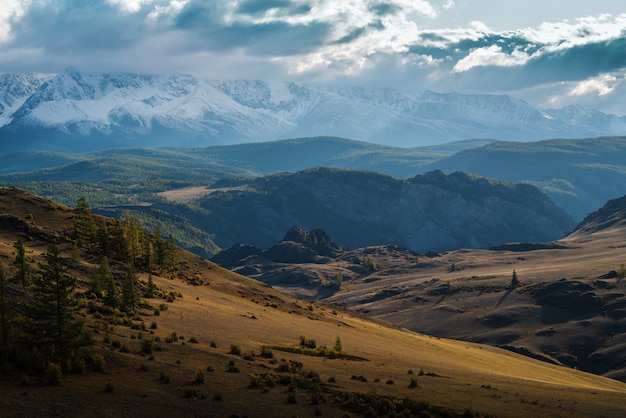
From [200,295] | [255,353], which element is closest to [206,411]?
[255,353]

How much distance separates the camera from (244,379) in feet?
136

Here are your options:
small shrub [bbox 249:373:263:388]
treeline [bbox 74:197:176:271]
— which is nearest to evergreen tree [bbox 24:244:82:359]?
small shrub [bbox 249:373:263:388]

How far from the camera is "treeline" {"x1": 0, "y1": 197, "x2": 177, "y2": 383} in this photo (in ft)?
125

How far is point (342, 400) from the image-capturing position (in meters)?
39.1

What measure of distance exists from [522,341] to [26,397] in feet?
474

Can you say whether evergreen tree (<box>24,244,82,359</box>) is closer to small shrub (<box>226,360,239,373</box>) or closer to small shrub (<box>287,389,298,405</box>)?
small shrub (<box>226,360,239,373</box>)

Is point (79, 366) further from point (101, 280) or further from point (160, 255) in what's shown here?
point (160, 255)

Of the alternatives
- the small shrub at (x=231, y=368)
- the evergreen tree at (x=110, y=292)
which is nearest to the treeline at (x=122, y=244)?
the evergreen tree at (x=110, y=292)

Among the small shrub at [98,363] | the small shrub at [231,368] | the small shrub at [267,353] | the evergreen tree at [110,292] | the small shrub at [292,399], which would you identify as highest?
the evergreen tree at [110,292]

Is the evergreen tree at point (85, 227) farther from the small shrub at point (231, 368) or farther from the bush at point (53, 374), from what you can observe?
the bush at point (53, 374)

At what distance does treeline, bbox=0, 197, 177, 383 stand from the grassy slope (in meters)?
1.50

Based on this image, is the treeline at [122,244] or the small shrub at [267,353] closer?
the small shrub at [267,353]

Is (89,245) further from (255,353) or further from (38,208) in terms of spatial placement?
(255,353)

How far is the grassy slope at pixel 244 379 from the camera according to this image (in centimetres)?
3503
